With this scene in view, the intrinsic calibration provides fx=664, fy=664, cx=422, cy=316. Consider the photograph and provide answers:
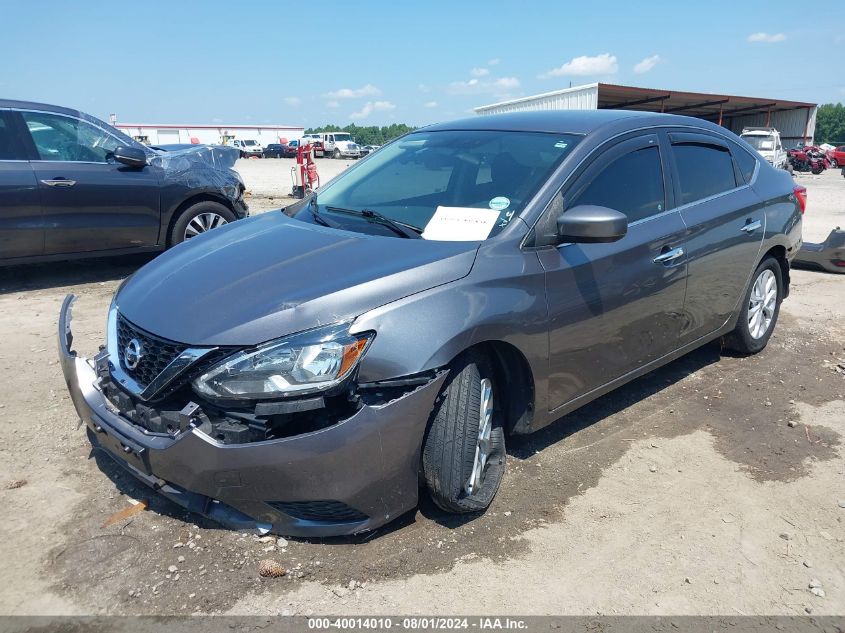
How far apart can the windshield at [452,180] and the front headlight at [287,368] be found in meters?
0.89

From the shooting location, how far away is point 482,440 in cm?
299

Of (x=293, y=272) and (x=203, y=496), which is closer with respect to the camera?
(x=203, y=496)

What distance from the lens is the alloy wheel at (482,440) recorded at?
2904mm

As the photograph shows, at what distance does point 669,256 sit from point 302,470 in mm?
2465

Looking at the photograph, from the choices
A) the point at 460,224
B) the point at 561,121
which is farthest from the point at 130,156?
the point at 460,224

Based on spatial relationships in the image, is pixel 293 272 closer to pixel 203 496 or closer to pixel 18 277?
pixel 203 496

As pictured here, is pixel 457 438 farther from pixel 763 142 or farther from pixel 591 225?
pixel 763 142

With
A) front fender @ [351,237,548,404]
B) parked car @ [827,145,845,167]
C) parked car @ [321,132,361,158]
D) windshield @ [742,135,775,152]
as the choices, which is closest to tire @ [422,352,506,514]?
front fender @ [351,237,548,404]

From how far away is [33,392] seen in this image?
13.9 ft

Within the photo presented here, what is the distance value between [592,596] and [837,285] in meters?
6.33

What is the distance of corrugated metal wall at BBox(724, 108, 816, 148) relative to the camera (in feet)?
142

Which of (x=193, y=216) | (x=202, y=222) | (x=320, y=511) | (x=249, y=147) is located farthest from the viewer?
(x=249, y=147)

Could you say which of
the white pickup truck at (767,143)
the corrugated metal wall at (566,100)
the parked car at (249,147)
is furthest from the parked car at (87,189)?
the parked car at (249,147)

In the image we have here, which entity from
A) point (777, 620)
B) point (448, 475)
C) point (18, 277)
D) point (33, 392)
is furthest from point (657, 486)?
point (18, 277)
